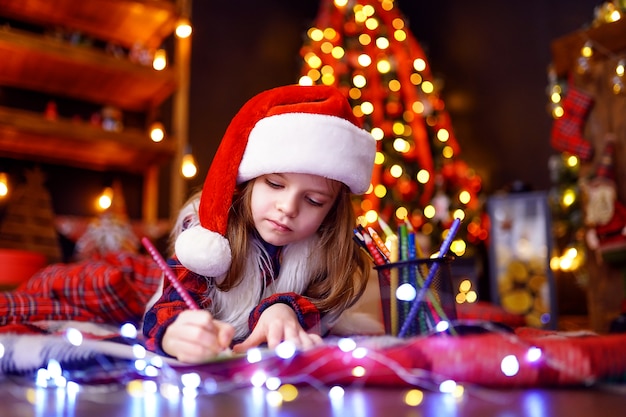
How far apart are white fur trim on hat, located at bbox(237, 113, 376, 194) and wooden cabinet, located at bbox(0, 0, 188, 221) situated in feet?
5.91

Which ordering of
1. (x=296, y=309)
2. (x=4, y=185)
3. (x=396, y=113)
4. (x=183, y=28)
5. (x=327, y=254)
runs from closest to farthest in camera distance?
(x=296, y=309) < (x=327, y=254) < (x=4, y=185) < (x=183, y=28) < (x=396, y=113)

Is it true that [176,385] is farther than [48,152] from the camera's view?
No

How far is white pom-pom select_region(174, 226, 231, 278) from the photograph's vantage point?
900 millimetres

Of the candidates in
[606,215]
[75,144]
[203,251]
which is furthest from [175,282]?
[75,144]

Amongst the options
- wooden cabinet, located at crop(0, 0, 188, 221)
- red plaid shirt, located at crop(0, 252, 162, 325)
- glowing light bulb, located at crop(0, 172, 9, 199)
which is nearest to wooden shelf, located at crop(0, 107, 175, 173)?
wooden cabinet, located at crop(0, 0, 188, 221)

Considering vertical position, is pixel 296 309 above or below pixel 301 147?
below

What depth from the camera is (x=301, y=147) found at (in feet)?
3.11

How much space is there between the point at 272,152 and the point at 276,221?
0.37 ft

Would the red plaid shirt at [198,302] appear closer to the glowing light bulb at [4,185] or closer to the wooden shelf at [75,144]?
the wooden shelf at [75,144]

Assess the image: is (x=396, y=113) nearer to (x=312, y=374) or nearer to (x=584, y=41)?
(x=584, y=41)

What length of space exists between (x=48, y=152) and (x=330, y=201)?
218 cm

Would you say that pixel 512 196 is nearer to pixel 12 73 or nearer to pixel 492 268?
pixel 492 268

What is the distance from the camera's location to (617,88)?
2223mm

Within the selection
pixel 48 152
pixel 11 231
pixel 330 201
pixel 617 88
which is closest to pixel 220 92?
pixel 48 152
